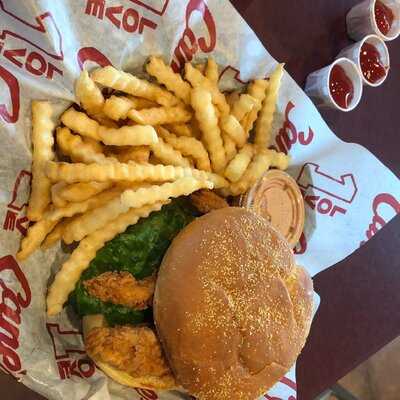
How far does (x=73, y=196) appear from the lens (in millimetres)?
1760

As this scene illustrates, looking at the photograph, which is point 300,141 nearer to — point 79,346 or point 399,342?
point 79,346

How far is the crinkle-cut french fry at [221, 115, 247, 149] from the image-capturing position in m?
2.06

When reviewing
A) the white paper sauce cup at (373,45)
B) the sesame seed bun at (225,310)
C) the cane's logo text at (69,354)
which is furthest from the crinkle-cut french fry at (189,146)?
the white paper sauce cup at (373,45)

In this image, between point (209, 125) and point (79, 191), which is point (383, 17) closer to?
point (209, 125)

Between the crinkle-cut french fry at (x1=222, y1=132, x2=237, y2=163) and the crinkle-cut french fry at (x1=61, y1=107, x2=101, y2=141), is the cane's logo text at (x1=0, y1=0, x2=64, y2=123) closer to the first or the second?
the crinkle-cut french fry at (x1=61, y1=107, x2=101, y2=141)

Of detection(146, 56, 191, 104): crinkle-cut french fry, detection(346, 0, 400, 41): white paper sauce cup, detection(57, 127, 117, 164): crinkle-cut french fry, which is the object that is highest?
detection(346, 0, 400, 41): white paper sauce cup

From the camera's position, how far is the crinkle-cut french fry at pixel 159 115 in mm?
1890

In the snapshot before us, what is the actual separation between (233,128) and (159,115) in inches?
11.1

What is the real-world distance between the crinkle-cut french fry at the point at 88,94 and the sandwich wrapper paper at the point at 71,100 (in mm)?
39

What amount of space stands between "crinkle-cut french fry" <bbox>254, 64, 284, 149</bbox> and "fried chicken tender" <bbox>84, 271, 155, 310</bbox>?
2.47ft

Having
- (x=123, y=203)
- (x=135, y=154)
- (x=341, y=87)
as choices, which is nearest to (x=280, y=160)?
(x=341, y=87)

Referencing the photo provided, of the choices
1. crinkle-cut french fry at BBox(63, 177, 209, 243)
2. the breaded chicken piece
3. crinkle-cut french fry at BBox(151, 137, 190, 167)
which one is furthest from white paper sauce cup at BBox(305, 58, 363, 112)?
the breaded chicken piece

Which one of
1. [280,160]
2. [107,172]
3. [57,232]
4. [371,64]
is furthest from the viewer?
[371,64]

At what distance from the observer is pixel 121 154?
194 centimetres
